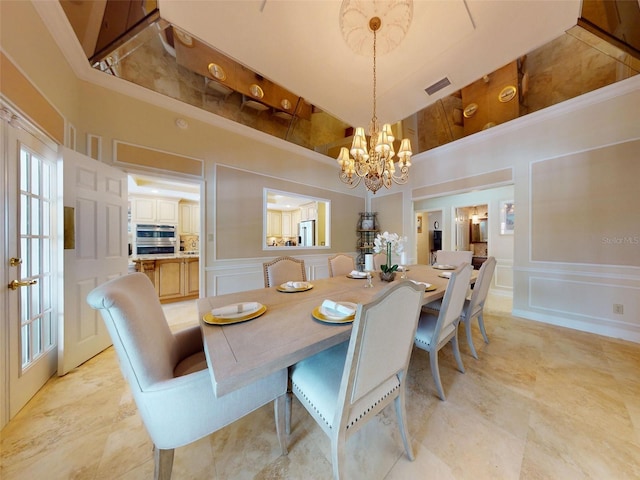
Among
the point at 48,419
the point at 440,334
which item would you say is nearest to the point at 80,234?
the point at 48,419

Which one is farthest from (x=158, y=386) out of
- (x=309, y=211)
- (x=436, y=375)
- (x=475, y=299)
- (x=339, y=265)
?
(x=309, y=211)

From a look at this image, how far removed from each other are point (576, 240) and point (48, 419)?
17.3 ft

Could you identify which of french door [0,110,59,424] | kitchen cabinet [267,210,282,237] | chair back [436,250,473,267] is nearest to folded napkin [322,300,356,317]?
french door [0,110,59,424]

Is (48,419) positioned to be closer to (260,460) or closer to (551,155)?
(260,460)

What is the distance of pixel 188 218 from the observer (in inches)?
205

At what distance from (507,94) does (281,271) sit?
4.37 meters

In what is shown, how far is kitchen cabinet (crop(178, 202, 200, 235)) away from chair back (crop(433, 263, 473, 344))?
5.31 m

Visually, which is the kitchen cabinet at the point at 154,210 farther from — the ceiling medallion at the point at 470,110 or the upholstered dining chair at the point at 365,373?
the ceiling medallion at the point at 470,110

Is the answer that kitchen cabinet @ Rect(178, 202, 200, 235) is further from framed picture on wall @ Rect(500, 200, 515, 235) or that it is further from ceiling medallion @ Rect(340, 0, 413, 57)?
framed picture on wall @ Rect(500, 200, 515, 235)

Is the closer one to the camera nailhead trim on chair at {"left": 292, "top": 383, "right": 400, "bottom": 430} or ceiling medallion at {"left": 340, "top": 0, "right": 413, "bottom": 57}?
nailhead trim on chair at {"left": 292, "top": 383, "right": 400, "bottom": 430}

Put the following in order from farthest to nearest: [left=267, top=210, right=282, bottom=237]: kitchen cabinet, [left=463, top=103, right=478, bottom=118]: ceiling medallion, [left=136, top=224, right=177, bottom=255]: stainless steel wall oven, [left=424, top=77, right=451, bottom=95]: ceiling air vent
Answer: [left=267, top=210, right=282, bottom=237]: kitchen cabinet < [left=136, top=224, right=177, bottom=255]: stainless steel wall oven < [left=463, top=103, right=478, bottom=118]: ceiling medallion < [left=424, top=77, right=451, bottom=95]: ceiling air vent

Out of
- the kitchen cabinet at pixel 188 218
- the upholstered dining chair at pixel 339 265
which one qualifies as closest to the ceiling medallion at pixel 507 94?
the upholstered dining chair at pixel 339 265

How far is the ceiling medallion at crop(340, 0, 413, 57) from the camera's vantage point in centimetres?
183

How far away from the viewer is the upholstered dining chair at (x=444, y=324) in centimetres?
150
